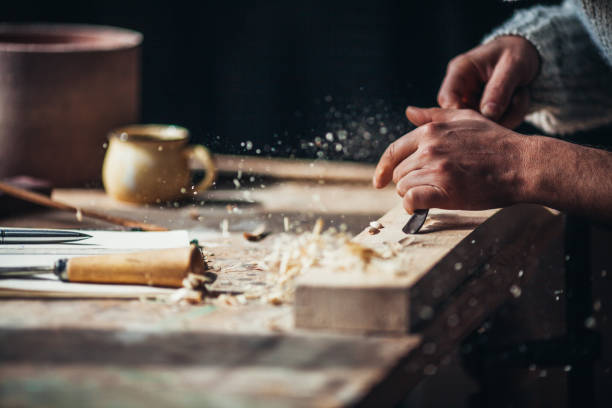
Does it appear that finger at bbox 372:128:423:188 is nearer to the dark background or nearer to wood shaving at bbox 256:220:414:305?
wood shaving at bbox 256:220:414:305

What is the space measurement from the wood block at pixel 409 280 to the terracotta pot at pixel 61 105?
748 mm

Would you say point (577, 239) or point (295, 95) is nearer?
point (577, 239)

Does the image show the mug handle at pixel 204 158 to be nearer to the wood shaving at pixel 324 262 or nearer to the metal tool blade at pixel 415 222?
the wood shaving at pixel 324 262

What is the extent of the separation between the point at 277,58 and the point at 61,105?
1.13 m

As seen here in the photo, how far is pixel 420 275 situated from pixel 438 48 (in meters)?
1.59

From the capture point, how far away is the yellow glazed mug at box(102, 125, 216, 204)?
144cm

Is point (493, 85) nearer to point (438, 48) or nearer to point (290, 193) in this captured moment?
point (290, 193)

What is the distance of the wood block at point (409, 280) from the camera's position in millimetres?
819

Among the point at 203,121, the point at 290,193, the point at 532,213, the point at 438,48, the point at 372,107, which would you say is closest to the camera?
the point at 532,213


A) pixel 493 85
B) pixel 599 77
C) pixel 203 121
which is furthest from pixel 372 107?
pixel 493 85

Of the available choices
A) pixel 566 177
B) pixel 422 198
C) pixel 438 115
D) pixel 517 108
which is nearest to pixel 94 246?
pixel 422 198

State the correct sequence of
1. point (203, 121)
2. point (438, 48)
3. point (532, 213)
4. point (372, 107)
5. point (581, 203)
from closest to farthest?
point (581, 203) → point (532, 213) → point (438, 48) → point (372, 107) → point (203, 121)

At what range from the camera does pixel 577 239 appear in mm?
1369

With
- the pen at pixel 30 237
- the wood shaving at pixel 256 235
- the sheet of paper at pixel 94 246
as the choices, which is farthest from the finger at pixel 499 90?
the pen at pixel 30 237
